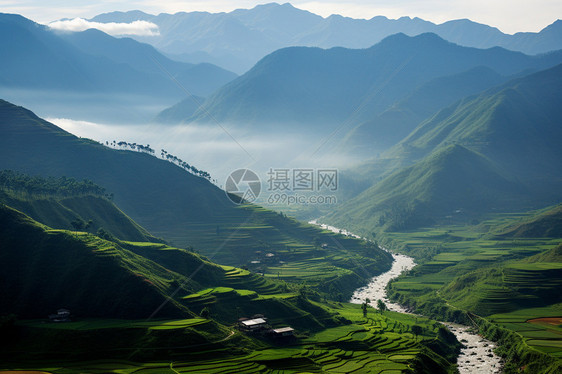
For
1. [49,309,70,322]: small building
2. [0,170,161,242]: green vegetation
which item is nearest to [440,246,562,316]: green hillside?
[0,170,161,242]: green vegetation

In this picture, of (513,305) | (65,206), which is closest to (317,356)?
(513,305)

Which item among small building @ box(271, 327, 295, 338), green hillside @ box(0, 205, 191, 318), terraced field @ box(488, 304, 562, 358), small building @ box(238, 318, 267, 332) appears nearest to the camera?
green hillside @ box(0, 205, 191, 318)

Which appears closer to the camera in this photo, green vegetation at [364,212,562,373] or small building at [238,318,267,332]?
small building at [238,318,267,332]

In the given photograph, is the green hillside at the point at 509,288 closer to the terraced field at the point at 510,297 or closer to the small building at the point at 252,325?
the terraced field at the point at 510,297

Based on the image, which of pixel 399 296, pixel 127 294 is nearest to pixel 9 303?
Answer: pixel 127 294

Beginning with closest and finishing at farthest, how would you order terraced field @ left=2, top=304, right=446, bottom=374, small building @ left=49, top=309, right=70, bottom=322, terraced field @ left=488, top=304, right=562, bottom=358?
terraced field @ left=2, top=304, right=446, bottom=374
small building @ left=49, top=309, right=70, bottom=322
terraced field @ left=488, top=304, right=562, bottom=358

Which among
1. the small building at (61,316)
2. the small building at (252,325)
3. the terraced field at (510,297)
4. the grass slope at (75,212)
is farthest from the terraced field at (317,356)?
the grass slope at (75,212)

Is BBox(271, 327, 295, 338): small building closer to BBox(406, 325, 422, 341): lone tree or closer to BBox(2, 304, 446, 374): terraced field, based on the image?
BBox(2, 304, 446, 374): terraced field

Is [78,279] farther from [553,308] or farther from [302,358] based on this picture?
Answer: [553,308]
